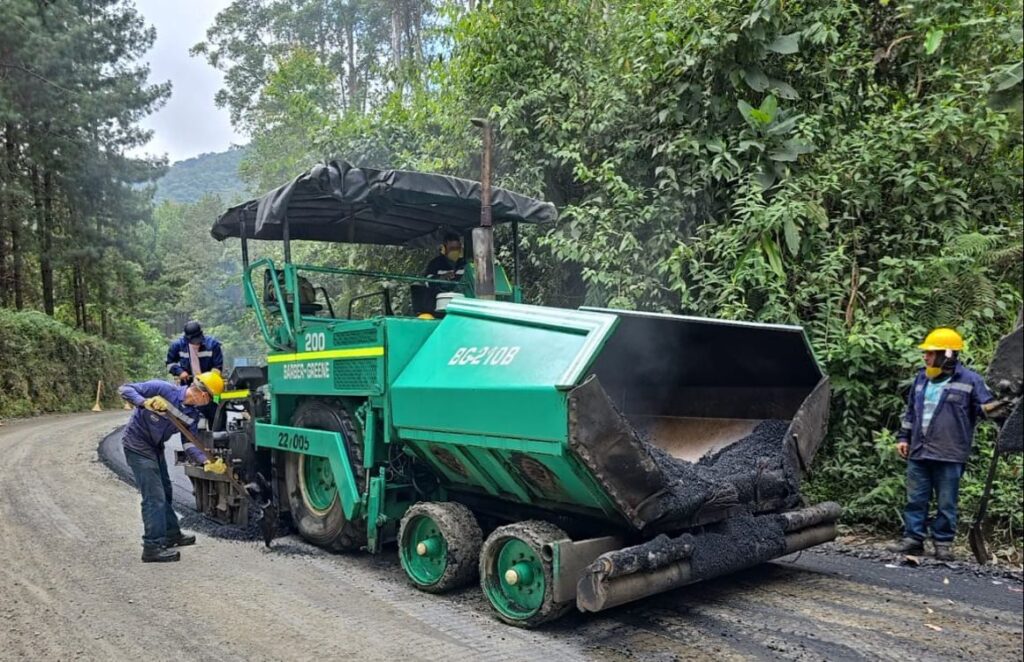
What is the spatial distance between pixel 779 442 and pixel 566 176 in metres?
5.18

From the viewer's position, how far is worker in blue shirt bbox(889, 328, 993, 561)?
502 centimetres

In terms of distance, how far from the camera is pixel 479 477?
4.38 m

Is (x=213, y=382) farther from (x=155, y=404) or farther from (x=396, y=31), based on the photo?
(x=396, y=31)

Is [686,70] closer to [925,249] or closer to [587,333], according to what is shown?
[925,249]

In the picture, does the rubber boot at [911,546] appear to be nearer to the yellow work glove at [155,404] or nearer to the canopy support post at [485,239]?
the canopy support post at [485,239]

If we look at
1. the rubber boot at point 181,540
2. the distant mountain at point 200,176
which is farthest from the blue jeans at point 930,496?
the distant mountain at point 200,176

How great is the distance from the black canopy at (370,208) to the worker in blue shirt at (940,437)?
285 cm

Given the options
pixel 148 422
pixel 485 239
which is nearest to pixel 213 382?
pixel 148 422

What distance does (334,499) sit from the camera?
17.5ft

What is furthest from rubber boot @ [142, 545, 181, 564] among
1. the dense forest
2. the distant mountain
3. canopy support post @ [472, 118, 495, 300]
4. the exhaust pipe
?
the distant mountain

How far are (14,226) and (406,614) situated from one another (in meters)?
21.3

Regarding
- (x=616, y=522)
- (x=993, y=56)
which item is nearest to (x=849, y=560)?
(x=616, y=522)

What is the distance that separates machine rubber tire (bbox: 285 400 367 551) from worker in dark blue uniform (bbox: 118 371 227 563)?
0.62 m

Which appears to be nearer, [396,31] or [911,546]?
[911,546]
